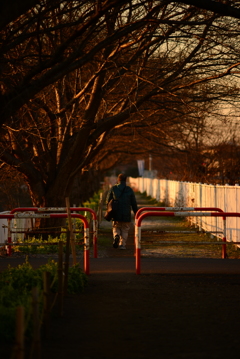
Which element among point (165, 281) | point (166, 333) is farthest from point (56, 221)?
point (166, 333)

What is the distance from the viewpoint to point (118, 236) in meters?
15.8

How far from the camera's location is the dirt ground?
6.04m

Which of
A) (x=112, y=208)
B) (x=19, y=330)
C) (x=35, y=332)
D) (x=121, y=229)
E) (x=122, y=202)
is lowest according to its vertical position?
(x=35, y=332)

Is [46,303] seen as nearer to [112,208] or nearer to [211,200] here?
[112,208]

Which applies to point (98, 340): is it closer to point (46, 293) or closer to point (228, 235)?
point (46, 293)

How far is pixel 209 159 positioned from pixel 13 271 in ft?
78.5

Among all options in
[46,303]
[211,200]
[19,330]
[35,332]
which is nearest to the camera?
[19,330]

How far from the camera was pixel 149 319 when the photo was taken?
745 cm

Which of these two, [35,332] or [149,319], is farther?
[149,319]

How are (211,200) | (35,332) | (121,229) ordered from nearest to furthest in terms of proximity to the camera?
(35,332) → (121,229) → (211,200)

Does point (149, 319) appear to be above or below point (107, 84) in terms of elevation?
below

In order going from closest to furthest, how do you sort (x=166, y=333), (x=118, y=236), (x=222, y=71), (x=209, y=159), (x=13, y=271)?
(x=166, y=333), (x=13, y=271), (x=222, y=71), (x=118, y=236), (x=209, y=159)

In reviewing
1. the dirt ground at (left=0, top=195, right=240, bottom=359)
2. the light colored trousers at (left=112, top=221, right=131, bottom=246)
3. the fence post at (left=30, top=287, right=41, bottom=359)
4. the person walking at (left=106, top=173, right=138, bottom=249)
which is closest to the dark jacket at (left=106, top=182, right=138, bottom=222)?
the person walking at (left=106, top=173, right=138, bottom=249)

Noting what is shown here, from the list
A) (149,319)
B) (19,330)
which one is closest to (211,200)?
(149,319)
